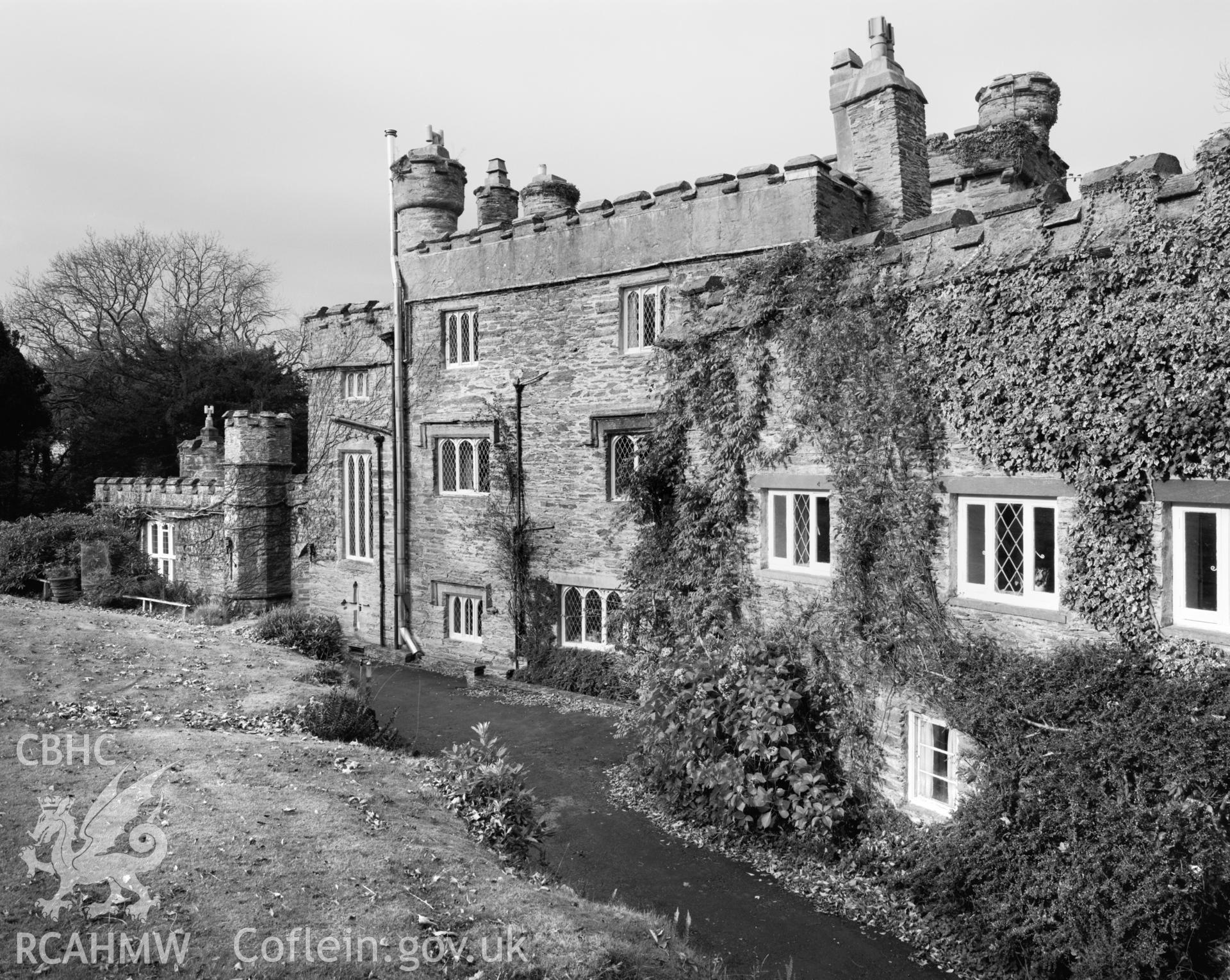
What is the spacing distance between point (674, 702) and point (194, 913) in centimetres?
613

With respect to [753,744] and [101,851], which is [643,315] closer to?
[753,744]

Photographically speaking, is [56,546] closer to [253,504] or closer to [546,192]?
[253,504]

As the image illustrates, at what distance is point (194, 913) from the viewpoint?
19.0 feet

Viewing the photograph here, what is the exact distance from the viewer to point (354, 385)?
2091 cm

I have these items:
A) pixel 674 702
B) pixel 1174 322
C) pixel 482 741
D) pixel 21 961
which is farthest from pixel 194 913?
pixel 1174 322

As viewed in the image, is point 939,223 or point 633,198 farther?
point 633,198

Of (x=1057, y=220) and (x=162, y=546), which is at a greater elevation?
(x=1057, y=220)

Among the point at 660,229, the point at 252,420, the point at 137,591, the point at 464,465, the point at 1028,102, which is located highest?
the point at 1028,102

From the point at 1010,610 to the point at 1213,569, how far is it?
1.67 metres

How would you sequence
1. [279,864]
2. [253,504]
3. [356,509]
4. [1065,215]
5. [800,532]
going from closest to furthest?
[279,864] < [1065,215] < [800,532] < [356,509] < [253,504]

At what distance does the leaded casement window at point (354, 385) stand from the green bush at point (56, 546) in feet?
27.6

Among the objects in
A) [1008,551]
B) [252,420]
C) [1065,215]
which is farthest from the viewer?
[252,420]

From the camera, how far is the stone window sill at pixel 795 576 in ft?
33.4

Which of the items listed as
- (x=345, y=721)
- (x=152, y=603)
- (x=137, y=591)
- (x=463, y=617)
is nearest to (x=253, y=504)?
(x=152, y=603)
